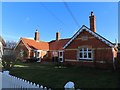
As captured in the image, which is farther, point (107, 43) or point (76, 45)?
point (76, 45)

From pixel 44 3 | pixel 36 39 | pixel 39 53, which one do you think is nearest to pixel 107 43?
pixel 44 3

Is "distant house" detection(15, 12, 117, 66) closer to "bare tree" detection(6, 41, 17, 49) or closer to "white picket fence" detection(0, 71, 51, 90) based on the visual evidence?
"white picket fence" detection(0, 71, 51, 90)

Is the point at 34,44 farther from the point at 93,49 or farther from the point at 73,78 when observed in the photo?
the point at 73,78

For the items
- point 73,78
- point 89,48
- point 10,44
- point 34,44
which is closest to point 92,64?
point 89,48

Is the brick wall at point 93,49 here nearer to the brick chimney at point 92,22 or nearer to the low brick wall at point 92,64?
the low brick wall at point 92,64

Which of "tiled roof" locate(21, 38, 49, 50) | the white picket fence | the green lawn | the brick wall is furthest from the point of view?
"tiled roof" locate(21, 38, 49, 50)

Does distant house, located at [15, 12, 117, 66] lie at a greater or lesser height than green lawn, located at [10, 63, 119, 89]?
greater

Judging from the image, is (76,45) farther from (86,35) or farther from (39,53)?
(39,53)

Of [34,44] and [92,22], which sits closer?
[92,22]

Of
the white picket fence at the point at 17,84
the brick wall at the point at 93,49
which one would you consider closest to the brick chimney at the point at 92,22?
the brick wall at the point at 93,49

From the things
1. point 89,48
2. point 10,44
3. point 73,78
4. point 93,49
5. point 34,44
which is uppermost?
point 10,44

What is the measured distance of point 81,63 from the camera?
2156 centimetres

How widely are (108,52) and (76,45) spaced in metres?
4.44

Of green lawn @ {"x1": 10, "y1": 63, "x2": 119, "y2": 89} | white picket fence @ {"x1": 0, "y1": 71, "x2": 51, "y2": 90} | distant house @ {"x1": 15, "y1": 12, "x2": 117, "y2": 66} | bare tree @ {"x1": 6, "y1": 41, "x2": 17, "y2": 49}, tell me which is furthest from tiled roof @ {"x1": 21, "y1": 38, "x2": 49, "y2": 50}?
white picket fence @ {"x1": 0, "y1": 71, "x2": 51, "y2": 90}
